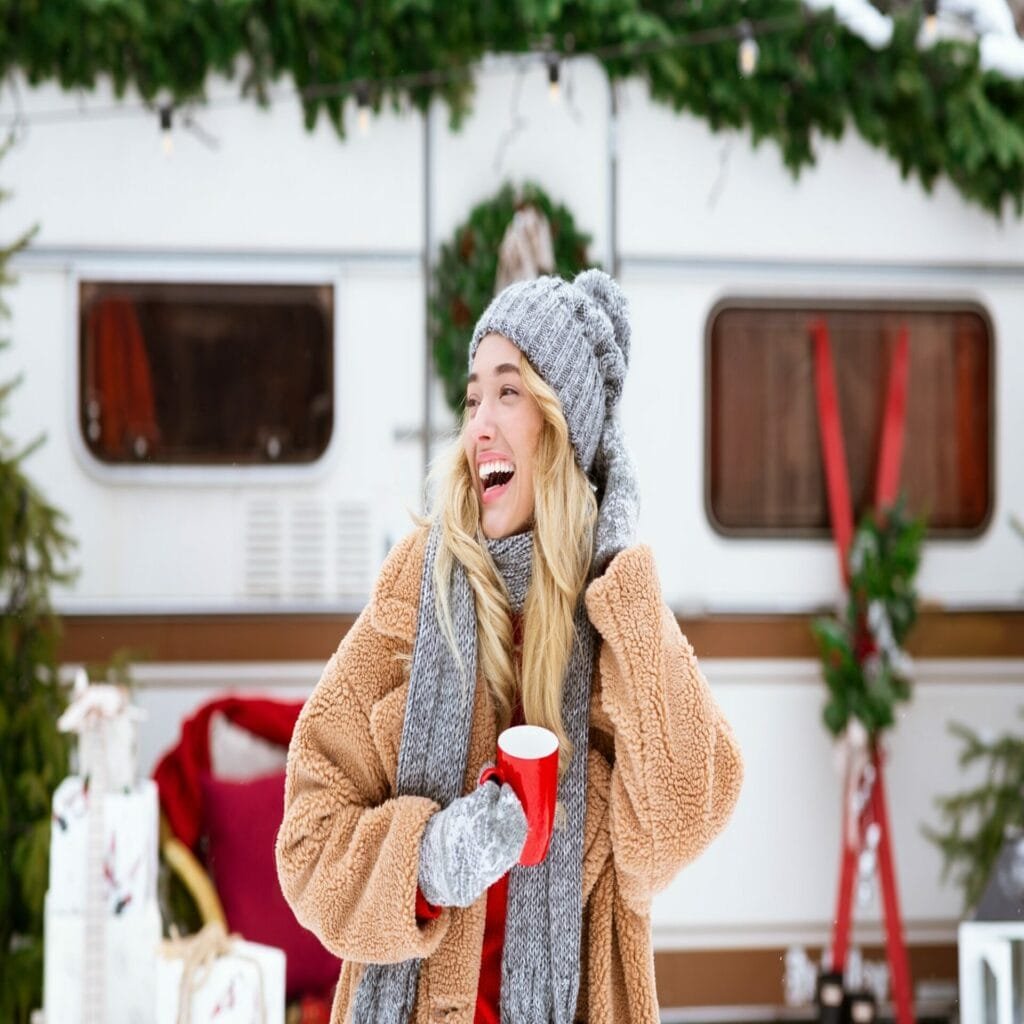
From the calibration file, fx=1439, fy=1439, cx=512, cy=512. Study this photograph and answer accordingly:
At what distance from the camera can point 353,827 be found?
6.49ft

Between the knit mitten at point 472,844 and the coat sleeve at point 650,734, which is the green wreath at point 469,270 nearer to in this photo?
the coat sleeve at point 650,734

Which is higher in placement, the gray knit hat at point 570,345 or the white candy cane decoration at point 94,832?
the gray knit hat at point 570,345

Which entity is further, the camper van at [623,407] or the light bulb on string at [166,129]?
the camper van at [623,407]

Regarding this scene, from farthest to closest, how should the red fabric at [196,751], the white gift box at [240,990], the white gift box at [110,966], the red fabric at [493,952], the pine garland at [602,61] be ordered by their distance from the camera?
the pine garland at [602,61] < the red fabric at [196,751] < the white gift box at [110,966] < the white gift box at [240,990] < the red fabric at [493,952]

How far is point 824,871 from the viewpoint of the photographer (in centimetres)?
491

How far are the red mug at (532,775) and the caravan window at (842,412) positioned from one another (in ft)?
10.3

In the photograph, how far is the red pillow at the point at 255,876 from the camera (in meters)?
4.13

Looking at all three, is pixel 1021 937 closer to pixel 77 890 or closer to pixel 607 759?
pixel 607 759

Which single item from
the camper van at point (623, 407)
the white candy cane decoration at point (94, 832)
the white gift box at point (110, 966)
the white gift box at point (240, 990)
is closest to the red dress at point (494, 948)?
the white gift box at point (240, 990)

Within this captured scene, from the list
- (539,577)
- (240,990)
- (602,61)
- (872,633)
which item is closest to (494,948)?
(539,577)

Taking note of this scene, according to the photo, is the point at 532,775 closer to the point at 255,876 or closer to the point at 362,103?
the point at 255,876

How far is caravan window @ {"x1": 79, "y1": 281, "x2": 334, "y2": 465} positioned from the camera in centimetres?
459

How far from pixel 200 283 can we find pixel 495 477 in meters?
2.81

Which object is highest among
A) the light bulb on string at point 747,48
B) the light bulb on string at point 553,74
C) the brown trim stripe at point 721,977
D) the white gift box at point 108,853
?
the light bulb on string at point 747,48
